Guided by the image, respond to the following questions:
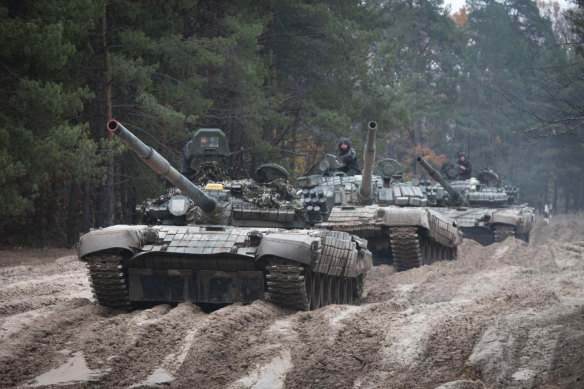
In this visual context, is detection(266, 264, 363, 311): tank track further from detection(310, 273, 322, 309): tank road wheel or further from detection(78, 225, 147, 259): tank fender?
detection(78, 225, 147, 259): tank fender

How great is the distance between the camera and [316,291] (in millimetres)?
11438

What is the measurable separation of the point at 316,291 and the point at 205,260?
1718 mm

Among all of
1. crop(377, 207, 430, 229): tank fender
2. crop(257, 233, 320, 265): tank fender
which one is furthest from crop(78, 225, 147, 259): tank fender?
crop(377, 207, 430, 229): tank fender

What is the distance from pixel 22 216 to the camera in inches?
1001

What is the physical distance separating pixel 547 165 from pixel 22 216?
4190 cm

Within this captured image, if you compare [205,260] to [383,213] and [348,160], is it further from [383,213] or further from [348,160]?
[348,160]

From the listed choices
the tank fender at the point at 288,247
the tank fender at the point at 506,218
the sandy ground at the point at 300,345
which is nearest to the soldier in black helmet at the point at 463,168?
the tank fender at the point at 506,218

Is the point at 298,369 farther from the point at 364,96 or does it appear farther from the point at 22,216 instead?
the point at 364,96

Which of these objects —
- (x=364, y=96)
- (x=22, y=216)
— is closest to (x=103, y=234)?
(x=22, y=216)

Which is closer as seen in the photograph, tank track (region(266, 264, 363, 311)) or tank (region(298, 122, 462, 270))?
tank track (region(266, 264, 363, 311))

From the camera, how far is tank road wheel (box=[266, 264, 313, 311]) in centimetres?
1012

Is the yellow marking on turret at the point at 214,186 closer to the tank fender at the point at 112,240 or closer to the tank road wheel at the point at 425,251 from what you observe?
A: the tank fender at the point at 112,240

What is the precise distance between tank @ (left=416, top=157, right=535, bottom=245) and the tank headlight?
38.6 ft

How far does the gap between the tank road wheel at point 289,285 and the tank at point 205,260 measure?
1cm
